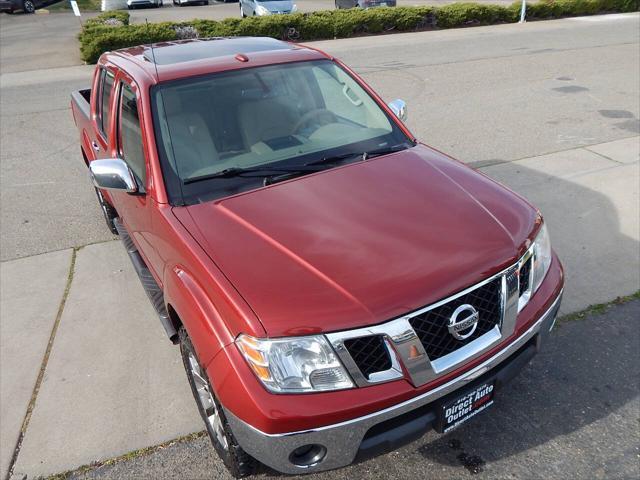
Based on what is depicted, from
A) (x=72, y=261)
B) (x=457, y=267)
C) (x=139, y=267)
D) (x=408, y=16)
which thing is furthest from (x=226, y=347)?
(x=408, y=16)

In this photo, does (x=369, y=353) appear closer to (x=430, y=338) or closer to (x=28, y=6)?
(x=430, y=338)

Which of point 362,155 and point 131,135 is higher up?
point 131,135

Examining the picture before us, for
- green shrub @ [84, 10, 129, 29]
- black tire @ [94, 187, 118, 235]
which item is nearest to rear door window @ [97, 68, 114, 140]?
black tire @ [94, 187, 118, 235]

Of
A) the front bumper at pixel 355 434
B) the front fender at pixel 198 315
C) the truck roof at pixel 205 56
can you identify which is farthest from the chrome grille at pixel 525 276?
the truck roof at pixel 205 56

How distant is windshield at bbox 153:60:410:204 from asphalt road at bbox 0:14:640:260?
8.44 feet

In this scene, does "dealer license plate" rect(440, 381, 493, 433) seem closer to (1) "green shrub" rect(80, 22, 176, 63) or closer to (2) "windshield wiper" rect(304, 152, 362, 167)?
(2) "windshield wiper" rect(304, 152, 362, 167)

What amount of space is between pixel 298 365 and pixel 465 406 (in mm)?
812

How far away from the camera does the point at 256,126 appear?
3.18 metres

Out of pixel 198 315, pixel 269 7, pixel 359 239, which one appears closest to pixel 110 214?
pixel 198 315

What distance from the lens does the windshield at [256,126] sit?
288cm

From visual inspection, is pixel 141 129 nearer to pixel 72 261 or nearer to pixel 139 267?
pixel 139 267

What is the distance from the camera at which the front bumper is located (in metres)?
A: 1.98

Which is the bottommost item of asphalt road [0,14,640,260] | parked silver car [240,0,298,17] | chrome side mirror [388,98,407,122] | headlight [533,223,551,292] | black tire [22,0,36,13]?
asphalt road [0,14,640,260]

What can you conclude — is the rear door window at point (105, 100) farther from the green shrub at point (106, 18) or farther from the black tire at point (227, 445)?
the green shrub at point (106, 18)
